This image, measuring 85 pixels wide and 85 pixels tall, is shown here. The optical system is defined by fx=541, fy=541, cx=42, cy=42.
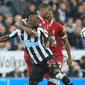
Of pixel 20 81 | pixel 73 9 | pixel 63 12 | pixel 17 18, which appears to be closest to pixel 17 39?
pixel 17 18

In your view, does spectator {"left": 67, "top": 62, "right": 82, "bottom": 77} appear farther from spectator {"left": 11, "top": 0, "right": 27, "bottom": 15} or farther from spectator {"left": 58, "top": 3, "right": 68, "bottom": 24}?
spectator {"left": 11, "top": 0, "right": 27, "bottom": 15}

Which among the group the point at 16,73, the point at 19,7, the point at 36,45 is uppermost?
the point at 19,7

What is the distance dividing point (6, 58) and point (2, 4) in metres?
3.00

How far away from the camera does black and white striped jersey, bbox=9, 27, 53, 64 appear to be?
10.3 metres

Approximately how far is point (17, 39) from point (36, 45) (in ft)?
17.8

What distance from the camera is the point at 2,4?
17.4 meters

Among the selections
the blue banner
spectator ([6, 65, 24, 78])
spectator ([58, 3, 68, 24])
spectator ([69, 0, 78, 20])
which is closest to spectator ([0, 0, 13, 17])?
spectator ([58, 3, 68, 24])

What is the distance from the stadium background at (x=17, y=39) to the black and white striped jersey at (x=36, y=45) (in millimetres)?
2351

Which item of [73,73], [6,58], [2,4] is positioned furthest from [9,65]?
[2,4]

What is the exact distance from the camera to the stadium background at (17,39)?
14516 millimetres

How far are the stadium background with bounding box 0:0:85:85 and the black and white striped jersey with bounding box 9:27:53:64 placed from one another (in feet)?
7.71

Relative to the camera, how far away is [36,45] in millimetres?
10297

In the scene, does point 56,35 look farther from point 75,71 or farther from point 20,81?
point 75,71

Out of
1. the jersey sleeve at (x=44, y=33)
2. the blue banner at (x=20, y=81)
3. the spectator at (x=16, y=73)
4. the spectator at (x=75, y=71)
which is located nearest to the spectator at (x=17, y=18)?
the spectator at (x=16, y=73)
